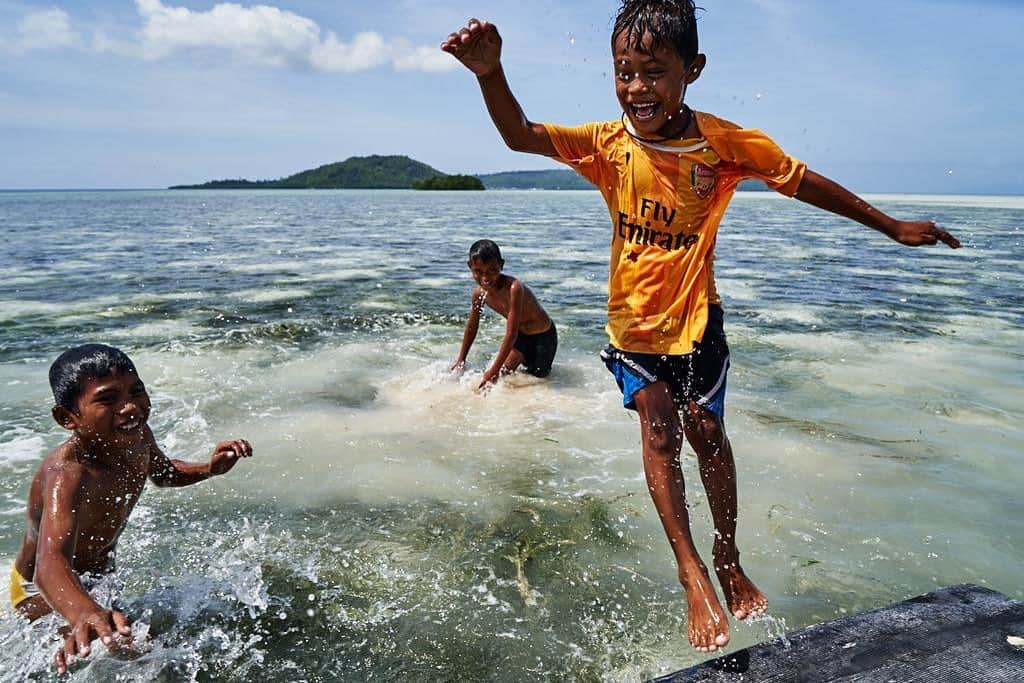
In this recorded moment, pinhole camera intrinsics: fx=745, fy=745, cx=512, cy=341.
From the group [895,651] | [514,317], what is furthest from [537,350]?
[895,651]

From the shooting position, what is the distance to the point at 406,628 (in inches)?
121

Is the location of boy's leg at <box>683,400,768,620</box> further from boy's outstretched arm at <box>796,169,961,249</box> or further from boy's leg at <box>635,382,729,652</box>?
boy's outstretched arm at <box>796,169,961,249</box>

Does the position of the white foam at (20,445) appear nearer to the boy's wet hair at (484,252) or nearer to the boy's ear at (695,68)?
the boy's wet hair at (484,252)

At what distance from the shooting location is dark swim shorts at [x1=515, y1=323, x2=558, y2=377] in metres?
7.15

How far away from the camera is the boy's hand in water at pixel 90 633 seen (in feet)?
7.68

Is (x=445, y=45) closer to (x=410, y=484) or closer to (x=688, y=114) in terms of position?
(x=688, y=114)

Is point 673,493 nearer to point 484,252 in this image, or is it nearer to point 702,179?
point 702,179

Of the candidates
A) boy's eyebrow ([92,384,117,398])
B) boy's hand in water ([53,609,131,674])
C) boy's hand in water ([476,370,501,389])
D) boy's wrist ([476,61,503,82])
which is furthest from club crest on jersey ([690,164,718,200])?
boy's hand in water ([476,370,501,389])

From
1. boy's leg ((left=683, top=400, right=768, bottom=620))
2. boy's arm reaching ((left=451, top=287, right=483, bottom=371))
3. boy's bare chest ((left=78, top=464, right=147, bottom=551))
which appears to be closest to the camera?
boy's leg ((left=683, top=400, right=768, bottom=620))

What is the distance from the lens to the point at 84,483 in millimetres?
2951

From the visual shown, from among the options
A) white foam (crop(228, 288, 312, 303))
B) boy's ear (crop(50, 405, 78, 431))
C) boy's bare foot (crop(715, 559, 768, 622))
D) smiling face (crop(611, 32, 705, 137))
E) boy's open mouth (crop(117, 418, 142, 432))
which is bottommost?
white foam (crop(228, 288, 312, 303))

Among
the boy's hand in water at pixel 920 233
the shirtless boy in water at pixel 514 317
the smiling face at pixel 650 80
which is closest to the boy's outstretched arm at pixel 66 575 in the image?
the smiling face at pixel 650 80

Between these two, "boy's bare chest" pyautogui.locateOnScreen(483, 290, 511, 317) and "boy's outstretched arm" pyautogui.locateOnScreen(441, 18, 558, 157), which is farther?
"boy's bare chest" pyautogui.locateOnScreen(483, 290, 511, 317)

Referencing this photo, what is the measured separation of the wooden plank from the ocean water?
53 cm
